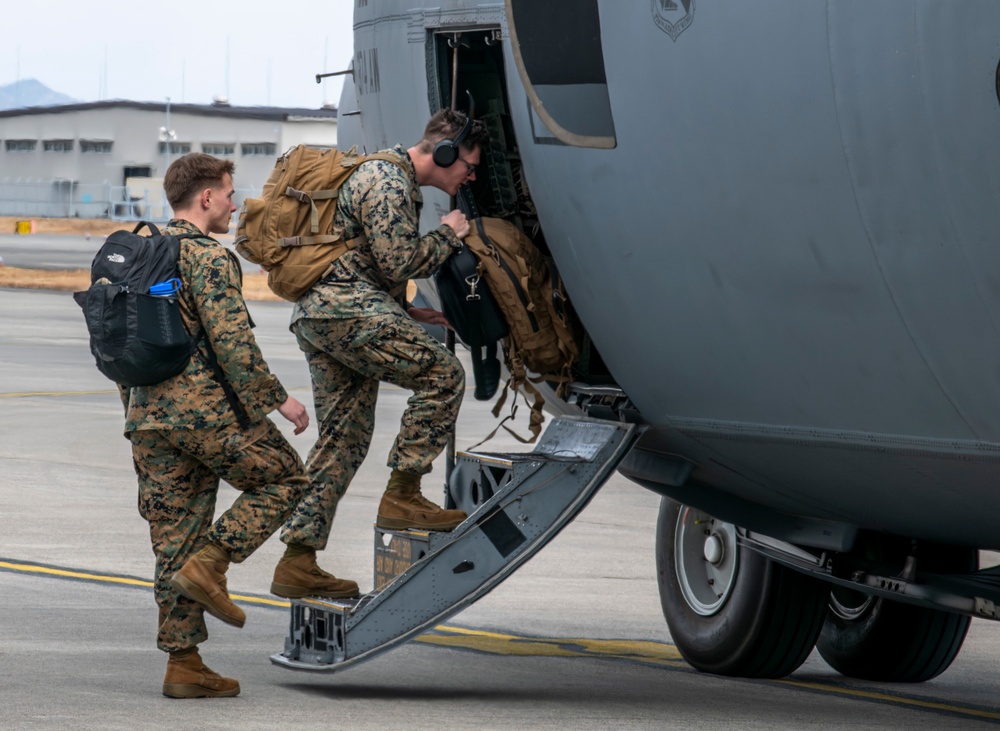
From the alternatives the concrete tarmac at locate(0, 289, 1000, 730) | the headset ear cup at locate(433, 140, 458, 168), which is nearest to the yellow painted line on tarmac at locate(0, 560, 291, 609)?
the concrete tarmac at locate(0, 289, 1000, 730)

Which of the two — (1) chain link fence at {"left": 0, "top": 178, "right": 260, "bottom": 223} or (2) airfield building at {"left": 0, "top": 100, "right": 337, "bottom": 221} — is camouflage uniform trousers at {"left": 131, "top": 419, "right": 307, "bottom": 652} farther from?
(2) airfield building at {"left": 0, "top": 100, "right": 337, "bottom": 221}

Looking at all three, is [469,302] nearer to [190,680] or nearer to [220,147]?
[190,680]

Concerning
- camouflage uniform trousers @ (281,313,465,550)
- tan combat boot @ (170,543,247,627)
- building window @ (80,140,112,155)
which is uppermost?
building window @ (80,140,112,155)

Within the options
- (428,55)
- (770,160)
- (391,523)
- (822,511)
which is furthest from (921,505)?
(428,55)

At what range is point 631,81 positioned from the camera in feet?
19.6

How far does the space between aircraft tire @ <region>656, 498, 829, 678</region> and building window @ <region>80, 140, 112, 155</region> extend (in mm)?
95321

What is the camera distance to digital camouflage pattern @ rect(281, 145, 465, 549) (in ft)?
22.2

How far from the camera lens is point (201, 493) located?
22.2ft

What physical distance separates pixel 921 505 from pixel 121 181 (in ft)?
318

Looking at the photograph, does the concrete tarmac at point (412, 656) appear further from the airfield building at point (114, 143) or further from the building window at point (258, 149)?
the building window at point (258, 149)

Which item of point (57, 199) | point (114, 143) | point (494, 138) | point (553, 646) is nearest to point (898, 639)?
point (553, 646)

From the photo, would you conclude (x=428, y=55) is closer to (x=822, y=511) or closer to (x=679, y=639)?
(x=822, y=511)

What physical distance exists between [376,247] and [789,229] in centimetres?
193

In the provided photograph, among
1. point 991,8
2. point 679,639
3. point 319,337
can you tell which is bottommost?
point 679,639
